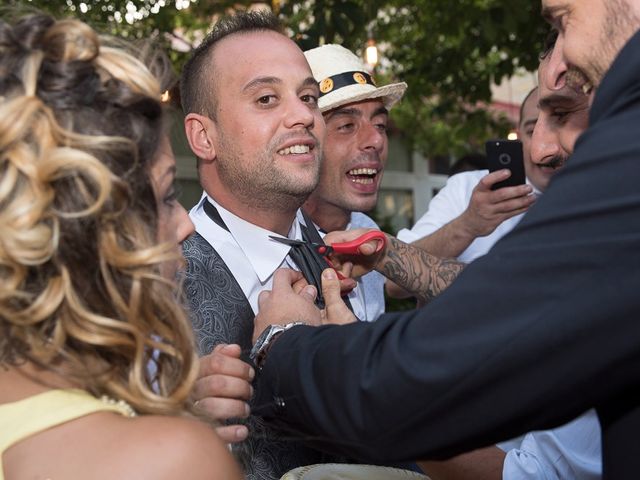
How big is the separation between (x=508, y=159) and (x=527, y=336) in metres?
2.54

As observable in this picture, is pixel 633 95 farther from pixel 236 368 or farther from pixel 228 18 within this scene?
pixel 228 18

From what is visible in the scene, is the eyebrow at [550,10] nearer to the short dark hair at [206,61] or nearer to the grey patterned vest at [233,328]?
the grey patterned vest at [233,328]

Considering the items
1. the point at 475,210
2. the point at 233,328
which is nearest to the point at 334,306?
the point at 233,328

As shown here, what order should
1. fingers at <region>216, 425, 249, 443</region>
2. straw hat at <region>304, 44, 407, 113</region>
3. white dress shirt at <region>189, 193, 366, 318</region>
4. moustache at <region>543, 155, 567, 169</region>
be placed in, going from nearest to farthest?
fingers at <region>216, 425, 249, 443</region>
white dress shirt at <region>189, 193, 366, 318</region>
moustache at <region>543, 155, 567, 169</region>
straw hat at <region>304, 44, 407, 113</region>

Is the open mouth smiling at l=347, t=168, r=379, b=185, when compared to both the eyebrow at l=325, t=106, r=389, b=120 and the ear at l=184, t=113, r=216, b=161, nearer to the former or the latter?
the eyebrow at l=325, t=106, r=389, b=120

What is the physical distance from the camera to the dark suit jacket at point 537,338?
1315 millimetres

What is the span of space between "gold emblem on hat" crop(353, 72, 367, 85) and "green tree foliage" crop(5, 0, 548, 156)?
1.81 metres

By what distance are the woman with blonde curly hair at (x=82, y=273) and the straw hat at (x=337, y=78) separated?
2.12 meters

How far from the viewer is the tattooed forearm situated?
3.02 metres

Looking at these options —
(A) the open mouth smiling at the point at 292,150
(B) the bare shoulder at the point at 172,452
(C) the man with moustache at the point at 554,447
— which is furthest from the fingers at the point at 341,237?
(B) the bare shoulder at the point at 172,452

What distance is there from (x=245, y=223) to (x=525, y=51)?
5.17 m

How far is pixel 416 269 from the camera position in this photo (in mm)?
3107

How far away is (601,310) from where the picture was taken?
1.31 metres

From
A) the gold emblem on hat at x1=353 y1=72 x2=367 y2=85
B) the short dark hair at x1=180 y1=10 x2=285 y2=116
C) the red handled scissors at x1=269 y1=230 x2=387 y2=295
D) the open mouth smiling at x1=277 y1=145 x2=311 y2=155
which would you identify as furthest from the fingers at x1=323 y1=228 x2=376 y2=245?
the gold emblem on hat at x1=353 y1=72 x2=367 y2=85
